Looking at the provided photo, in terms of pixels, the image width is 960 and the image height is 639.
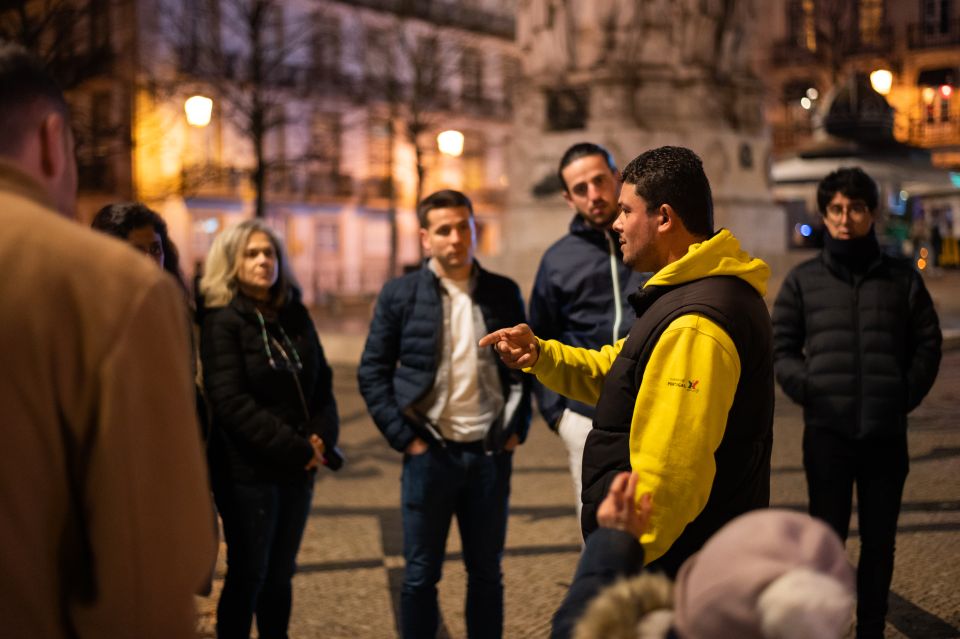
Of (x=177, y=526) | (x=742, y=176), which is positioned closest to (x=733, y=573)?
(x=177, y=526)

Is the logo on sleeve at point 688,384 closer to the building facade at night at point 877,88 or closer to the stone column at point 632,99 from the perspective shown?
the stone column at point 632,99

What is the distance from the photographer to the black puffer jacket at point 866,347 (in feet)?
14.9

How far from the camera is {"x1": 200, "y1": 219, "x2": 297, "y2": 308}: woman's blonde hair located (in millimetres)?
4523

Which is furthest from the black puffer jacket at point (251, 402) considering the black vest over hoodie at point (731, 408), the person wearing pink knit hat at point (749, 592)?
the person wearing pink knit hat at point (749, 592)

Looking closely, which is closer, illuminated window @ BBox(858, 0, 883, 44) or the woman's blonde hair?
the woman's blonde hair

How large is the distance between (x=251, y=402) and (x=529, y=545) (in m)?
2.51

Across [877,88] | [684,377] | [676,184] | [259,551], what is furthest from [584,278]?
[877,88]

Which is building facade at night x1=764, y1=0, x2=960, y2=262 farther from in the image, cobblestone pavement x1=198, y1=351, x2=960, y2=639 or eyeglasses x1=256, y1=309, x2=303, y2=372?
eyeglasses x1=256, y1=309, x2=303, y2=372

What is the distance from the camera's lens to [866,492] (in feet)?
15.0

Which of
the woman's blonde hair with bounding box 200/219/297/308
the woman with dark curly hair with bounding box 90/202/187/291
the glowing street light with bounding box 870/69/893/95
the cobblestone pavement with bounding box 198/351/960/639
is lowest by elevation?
the cobblestone pavement with bounding box 198/351/960/639

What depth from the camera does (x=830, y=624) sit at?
1.66 meters

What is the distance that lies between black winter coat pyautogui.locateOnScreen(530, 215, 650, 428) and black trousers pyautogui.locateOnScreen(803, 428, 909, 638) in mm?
986

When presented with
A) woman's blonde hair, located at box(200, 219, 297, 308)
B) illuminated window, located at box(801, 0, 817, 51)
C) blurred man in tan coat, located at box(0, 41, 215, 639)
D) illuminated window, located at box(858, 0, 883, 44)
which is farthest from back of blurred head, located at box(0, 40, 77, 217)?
illuminated window, located at box(858, 0, 883, 44)

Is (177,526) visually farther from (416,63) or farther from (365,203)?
(365,203)
